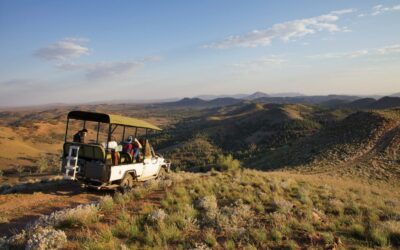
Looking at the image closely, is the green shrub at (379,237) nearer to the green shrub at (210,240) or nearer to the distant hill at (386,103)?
the green shrub at (210,240)

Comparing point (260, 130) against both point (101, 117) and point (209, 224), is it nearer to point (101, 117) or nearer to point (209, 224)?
point (101, 117)

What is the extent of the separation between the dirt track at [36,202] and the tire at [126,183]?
2.71 ft

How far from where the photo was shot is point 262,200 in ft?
41.6

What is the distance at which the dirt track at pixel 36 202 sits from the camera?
10.1 metres

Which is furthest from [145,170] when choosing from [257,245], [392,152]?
[392,152]

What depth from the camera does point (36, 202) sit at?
12273 millimetres

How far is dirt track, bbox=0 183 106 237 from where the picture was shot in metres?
10.1

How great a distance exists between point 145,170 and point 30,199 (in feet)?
15.2

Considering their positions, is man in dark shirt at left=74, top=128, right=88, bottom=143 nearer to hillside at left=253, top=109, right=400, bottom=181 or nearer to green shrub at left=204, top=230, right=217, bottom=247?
green shrub at left=204, top=230, right=217, bottom=247

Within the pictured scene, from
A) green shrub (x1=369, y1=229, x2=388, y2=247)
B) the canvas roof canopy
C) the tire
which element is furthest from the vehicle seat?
green shrub (x1=369, y1=229, x2=388, y2=247)

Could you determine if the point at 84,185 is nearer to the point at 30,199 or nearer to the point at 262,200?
the point at 30,199

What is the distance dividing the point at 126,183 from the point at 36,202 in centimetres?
329

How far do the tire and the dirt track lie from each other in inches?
32.5

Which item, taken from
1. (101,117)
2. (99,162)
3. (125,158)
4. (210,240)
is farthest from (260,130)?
(210,240)
